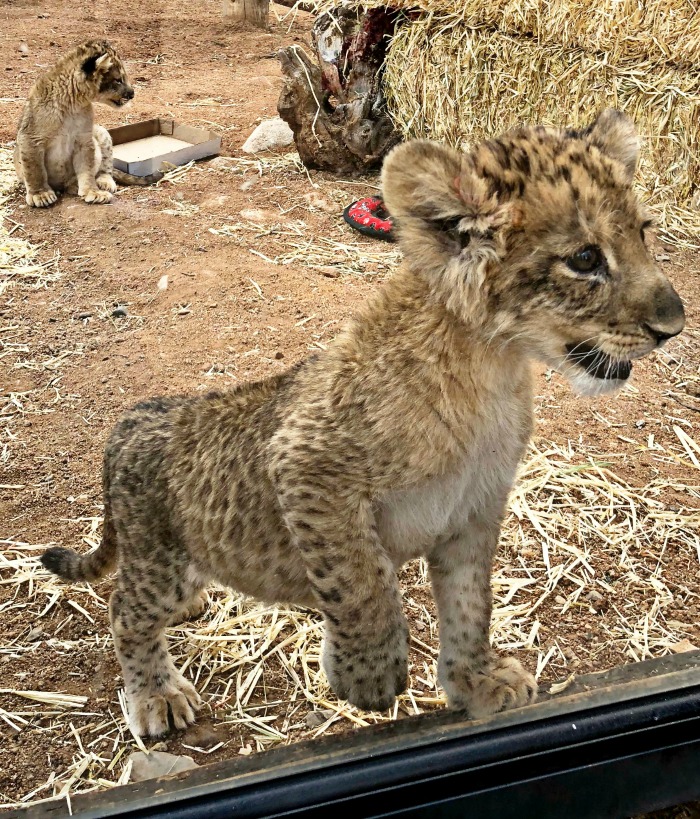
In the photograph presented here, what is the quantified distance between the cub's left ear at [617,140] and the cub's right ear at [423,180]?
0.56 meters

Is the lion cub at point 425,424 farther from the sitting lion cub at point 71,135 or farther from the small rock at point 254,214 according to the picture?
the sitting lion cub at point 71,135

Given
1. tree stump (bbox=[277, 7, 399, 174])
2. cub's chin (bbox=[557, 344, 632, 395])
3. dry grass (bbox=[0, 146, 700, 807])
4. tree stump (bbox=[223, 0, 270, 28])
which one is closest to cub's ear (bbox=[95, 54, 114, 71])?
tree stump (bbox=[277, 7, 399, 174])

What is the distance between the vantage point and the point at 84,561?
11.8 feet

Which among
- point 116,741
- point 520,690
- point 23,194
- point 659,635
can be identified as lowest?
point 23,194

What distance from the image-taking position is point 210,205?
802cm

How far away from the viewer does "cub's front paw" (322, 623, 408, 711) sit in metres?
2.89

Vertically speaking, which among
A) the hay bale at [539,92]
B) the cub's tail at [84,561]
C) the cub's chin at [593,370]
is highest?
the cub's chin at [593,370]

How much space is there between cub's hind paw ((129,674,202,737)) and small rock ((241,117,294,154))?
6964mm

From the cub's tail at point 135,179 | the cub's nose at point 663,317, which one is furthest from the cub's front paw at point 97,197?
the cub's nose at point 663,317

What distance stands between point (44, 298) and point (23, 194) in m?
2.57

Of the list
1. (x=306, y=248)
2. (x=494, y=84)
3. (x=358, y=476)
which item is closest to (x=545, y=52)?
(x=494, y=84)

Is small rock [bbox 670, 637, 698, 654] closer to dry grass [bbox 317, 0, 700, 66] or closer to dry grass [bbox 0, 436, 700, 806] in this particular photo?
dry grass [bbox 0, 436, 700, 806]

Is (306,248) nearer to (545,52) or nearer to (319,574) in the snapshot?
(545,52)

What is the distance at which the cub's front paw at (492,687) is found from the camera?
2.86 metres
